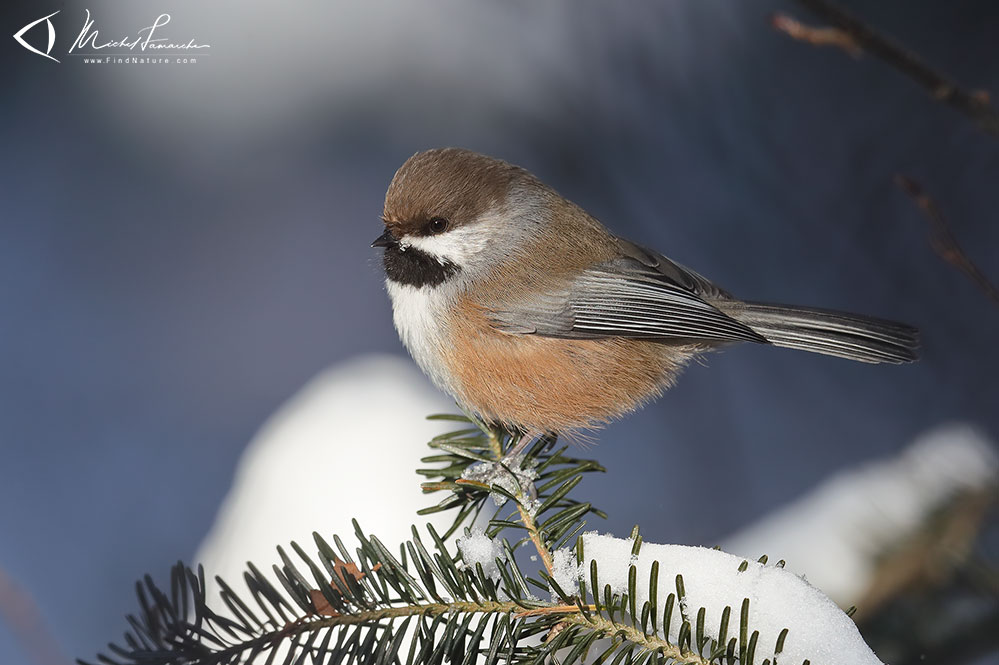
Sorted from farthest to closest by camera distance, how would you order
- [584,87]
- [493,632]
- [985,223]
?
[584,87] < [985,223] < [493,632]

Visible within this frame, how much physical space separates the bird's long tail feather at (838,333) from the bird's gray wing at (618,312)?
11cm

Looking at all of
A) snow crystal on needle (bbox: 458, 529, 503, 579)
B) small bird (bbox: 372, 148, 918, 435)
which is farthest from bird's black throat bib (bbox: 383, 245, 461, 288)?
snow crystal on needle (bbox: 458, 529, 503, 579)

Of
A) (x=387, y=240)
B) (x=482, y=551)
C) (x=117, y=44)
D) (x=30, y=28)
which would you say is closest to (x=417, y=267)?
(x=387, y=240)

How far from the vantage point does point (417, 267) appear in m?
1.42

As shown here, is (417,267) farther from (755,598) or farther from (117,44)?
(117,44)

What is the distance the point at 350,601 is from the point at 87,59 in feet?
6.75

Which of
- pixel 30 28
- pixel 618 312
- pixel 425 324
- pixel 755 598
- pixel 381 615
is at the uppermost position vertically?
pixel 30 28

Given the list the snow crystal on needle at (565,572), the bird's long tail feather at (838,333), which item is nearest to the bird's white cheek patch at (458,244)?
the bird's long tail feather at (838,333)

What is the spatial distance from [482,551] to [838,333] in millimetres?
859

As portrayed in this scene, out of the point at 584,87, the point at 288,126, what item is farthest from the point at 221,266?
the point at 584,87

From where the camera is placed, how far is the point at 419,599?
0.89 metres

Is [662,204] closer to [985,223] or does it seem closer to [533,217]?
[985,223]

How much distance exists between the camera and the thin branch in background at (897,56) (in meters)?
0.77

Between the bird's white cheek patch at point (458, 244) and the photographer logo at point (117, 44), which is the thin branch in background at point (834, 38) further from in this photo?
the photographer logo at point (117, 44)
